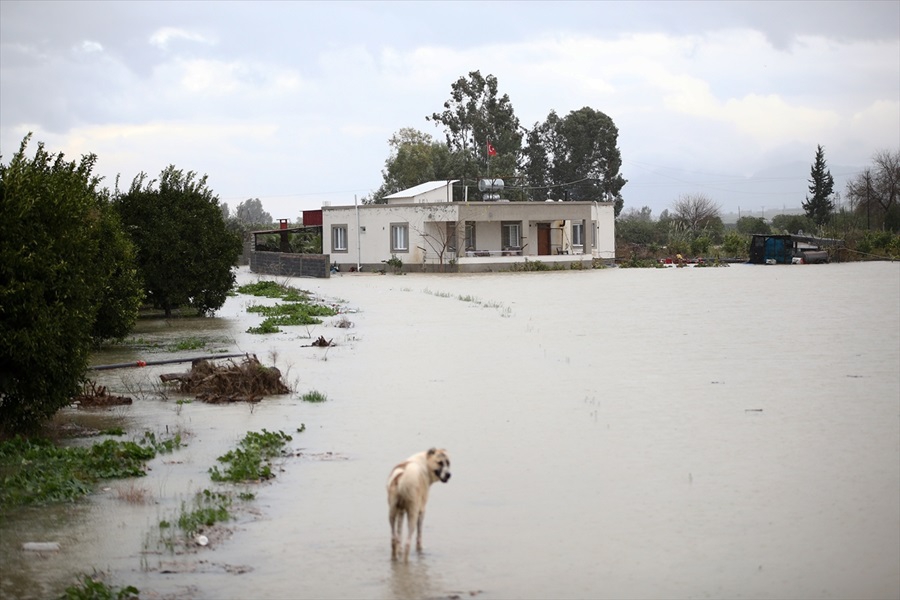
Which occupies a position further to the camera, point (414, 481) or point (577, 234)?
point (577, 234)

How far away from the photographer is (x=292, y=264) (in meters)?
64.1

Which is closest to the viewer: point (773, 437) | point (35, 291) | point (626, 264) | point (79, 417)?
point (35, 291)

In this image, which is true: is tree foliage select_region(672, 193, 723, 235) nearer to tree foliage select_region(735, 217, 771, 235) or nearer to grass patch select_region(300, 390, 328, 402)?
tree foliage select_region(735, 217, 771, 235)

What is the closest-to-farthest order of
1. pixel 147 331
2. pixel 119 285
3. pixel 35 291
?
1. pixel 35 291
2. pixel 119 285
3. pixel 147 331

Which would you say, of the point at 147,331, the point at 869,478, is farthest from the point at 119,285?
the point at 869,478

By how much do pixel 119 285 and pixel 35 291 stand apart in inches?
424

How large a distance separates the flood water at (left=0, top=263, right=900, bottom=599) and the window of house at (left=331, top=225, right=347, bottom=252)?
43180 mm

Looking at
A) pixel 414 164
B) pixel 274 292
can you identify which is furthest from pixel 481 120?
pixel 274 292

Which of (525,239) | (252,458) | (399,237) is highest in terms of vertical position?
(399,237)

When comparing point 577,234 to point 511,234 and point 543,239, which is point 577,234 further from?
point 511,234

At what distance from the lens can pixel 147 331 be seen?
91.5 ft

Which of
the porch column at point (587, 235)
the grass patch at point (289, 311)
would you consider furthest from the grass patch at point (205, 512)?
the porch column at point (587, 235)

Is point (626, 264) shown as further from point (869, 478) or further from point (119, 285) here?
point (869, 478)

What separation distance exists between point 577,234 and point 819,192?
40823mm
